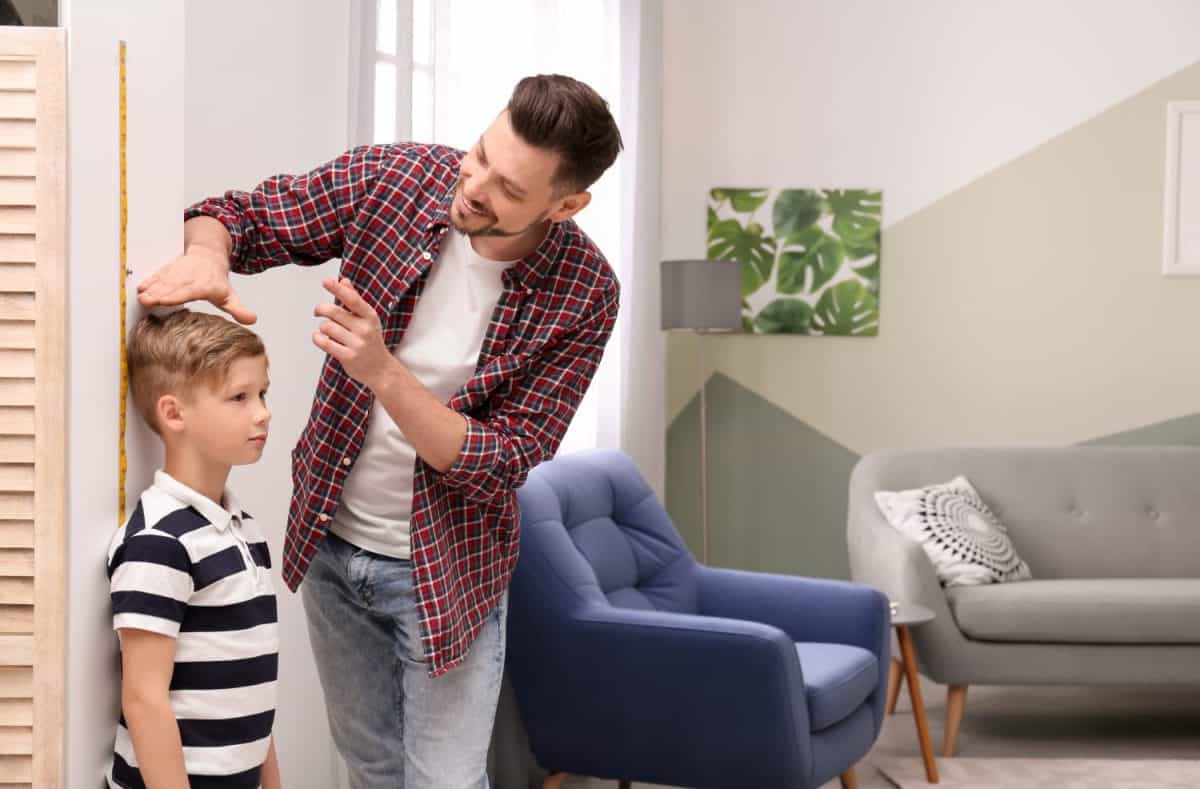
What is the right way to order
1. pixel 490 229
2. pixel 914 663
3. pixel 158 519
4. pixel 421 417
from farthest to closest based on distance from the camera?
pixel 914 663, pixel 490 229, pixel 421 417, pixel 158 519

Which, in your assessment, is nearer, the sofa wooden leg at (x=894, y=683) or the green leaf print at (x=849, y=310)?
the sofa wooden leg at (x=894, y=683)

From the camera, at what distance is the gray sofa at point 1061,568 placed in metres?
3.94

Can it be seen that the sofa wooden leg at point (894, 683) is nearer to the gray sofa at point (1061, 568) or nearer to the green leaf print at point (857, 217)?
the gray sofa at point (1061, 568)

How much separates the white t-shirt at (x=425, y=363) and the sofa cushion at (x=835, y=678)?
57.6 inches

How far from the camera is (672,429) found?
5.29 metres

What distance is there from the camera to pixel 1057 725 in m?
4.35

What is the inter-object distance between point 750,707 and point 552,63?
1.95 m

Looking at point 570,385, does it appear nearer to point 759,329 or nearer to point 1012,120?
point 759,329

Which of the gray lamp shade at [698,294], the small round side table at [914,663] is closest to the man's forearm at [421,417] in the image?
the small round side table at [914,663]

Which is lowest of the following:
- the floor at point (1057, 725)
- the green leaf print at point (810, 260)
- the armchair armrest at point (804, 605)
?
the floor at point (1057, 725)

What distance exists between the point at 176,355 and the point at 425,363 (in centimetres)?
51

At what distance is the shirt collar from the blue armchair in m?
1.73

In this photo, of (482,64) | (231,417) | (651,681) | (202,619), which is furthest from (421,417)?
(482,64)

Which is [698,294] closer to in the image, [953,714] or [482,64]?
[482,64]
